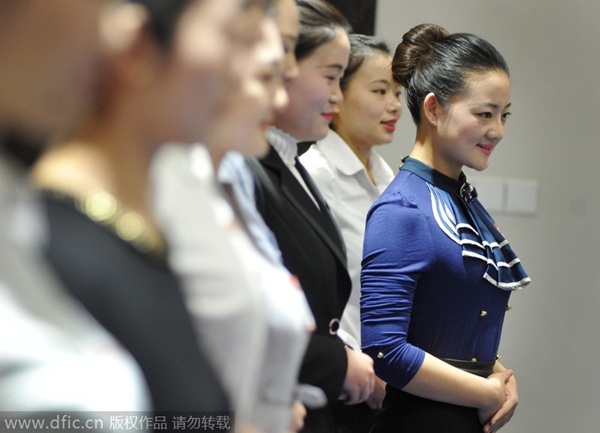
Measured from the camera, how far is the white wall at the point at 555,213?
3.24m

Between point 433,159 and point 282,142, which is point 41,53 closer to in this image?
point 282,142

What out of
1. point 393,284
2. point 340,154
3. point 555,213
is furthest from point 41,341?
point 555,213

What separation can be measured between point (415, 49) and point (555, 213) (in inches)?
62.9

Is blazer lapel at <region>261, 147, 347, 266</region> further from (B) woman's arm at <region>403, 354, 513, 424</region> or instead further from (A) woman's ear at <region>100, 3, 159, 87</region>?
(A) woman's ear at <region>100, 3, 159, 87</region>

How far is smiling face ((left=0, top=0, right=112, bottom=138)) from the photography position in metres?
0.54

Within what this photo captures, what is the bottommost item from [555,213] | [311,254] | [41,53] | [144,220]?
[555,213]

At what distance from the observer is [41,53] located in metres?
0.54

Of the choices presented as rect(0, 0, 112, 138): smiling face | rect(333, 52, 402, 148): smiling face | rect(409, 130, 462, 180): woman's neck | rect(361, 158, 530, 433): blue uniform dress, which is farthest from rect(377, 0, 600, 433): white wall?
rect(0, 0, 112, 138): smiling face

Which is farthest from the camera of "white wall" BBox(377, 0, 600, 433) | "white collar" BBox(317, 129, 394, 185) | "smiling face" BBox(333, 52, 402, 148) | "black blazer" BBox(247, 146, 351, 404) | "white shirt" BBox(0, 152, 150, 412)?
"white wall" BBox(377, 0, 600, 433)

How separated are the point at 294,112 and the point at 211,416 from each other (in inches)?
29.1

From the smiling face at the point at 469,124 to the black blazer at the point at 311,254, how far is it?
1.96 ft

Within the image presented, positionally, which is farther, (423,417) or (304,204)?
(423,417)

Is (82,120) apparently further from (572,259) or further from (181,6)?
(572,259)

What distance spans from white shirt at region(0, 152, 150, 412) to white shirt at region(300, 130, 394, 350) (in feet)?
4.51
